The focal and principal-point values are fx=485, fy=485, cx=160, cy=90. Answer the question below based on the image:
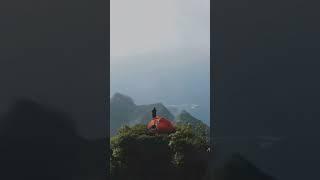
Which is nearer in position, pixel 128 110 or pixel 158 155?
pixel 158 155

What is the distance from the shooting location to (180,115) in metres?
18.0

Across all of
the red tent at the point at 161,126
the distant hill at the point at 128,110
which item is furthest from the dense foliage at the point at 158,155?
the distant hill at the point at 128,110

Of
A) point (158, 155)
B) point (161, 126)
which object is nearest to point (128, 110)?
point (161, 126)

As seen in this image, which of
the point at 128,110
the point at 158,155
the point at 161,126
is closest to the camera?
the point at 158,155

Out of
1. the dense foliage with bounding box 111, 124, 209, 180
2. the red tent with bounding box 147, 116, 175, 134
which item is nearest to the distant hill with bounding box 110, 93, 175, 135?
the red tent with bounding box 147, 116, 175, 134

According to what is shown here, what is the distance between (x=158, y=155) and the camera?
442 inches

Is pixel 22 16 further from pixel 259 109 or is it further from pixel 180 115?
pixel 180 115

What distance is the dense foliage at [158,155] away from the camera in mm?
10844

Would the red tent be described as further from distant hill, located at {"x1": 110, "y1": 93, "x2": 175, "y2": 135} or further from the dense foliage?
distant hill, located at {"x1": 110, "y1": 93, "x2": 175, "y2": 135}

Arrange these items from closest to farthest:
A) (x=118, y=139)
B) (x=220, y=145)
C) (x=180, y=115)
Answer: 1. (x=220, y=145)
2. (x=118, y=139)
3. (x=180, y=115)

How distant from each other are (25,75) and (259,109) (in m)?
3.80

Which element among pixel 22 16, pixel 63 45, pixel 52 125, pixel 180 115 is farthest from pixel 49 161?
pixel 180 115

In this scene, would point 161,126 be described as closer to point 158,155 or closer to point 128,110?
point 158,155

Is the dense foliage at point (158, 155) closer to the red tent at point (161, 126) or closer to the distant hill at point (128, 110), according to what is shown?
the red tent at point (161, 126)
